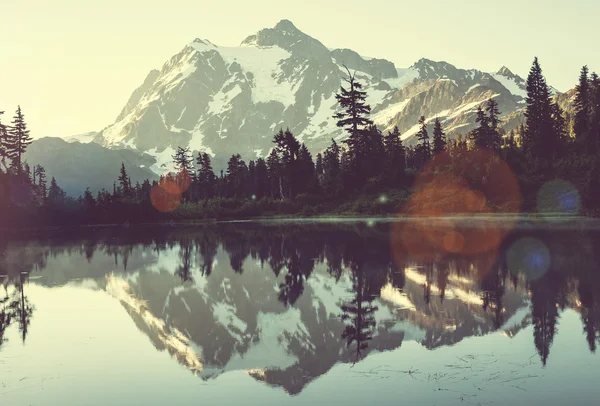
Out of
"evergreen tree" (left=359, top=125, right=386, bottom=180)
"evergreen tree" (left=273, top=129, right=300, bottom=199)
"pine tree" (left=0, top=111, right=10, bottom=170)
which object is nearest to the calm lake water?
"evergreen tree" (left=359, top=125, right=386, bottom=180)

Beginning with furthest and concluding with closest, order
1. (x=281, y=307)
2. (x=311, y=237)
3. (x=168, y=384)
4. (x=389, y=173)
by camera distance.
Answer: (x=389, y=173), (x=311, y=237), (x=281, y=307), (x=168, y=384)

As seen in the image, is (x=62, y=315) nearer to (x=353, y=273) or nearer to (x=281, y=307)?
(x=281, y=307)

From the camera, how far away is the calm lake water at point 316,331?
11.1 meters

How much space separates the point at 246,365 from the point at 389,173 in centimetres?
8144

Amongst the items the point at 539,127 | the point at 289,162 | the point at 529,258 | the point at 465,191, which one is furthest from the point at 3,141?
the point at 529,258

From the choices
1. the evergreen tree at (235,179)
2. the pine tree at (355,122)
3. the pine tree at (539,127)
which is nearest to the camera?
the pine tree at (539,127)

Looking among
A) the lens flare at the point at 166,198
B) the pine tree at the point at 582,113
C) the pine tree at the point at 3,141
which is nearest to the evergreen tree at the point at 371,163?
the pine tree at the point at 582,113

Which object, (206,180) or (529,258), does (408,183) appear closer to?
(529,258)

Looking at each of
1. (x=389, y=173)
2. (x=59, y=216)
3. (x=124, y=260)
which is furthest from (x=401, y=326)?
(x=59, y=216)

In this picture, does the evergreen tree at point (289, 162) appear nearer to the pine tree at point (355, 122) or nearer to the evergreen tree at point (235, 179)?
the pine tree at point (355, 122)

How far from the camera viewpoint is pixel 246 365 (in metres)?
13.1

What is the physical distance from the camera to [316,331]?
1585 cm

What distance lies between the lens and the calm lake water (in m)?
11.1

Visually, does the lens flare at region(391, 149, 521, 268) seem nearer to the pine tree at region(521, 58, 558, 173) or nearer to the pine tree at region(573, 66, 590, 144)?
the pine tree at region(521, 58, 558, 173)
